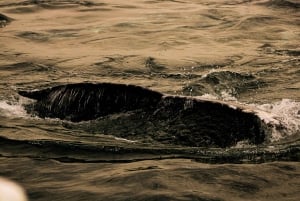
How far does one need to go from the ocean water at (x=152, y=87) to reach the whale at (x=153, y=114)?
0.03 meters

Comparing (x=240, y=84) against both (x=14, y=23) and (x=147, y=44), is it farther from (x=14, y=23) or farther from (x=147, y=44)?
(x=14, y=23)

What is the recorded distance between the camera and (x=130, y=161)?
482 cm

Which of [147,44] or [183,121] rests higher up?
[147,44]

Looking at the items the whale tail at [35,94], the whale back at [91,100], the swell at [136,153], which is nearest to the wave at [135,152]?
the swell at [136,153]

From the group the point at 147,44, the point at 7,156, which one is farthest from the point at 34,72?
the point at 7,156

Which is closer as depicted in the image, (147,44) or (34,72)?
(34,72)

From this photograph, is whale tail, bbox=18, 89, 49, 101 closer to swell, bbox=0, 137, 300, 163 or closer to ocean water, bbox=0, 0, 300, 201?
ocean water, bbox=0, 0, 300, 201

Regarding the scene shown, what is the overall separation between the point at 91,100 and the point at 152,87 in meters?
2.56

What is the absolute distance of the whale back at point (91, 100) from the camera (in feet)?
18.9

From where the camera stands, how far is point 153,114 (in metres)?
5.64

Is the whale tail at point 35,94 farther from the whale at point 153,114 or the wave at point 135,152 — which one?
the wave at point 135,152

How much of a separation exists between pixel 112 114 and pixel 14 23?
10397mm

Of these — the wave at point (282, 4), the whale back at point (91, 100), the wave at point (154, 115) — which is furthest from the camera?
the wave at point (282, 4)

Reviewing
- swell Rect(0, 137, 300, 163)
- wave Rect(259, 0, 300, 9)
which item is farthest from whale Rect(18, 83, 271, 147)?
wave Rect(259, 0, 300, 9)
